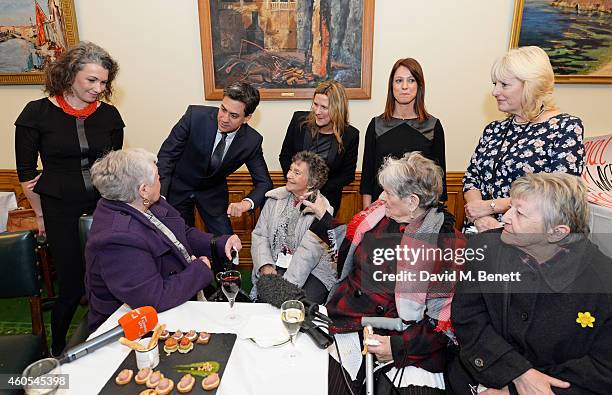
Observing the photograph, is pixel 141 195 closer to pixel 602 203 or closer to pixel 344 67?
pixel 344 67

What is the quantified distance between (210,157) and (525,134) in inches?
77.3

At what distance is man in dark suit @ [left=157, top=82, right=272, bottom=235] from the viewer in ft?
8.93

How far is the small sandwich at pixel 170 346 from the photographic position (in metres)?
1.39

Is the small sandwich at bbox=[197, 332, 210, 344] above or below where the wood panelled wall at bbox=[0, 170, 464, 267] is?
above

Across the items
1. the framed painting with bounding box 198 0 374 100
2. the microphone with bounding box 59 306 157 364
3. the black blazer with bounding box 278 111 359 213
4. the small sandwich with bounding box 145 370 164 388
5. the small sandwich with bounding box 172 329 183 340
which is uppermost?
the framed painting with bounding box 198 0 374 100

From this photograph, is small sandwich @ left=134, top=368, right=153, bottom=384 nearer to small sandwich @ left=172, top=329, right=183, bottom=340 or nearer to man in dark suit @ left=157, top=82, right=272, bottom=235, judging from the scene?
small sandwich @ left=172, top=329, right=183, bottom=340

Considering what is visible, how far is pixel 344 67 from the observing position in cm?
360

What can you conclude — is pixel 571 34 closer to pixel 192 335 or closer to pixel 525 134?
pixel 525 134

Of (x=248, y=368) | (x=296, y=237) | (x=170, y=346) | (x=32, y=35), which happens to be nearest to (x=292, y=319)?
(x=248, y=368)

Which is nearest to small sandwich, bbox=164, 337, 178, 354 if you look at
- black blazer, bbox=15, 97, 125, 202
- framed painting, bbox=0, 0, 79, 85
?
black blazer, bbox=15, 97, 125, 202

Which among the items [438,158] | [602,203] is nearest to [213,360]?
[438,158]

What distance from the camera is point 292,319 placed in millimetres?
1405

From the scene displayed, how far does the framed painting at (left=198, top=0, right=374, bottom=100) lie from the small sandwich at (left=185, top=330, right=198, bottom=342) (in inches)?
104

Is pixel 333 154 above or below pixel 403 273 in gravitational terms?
above
